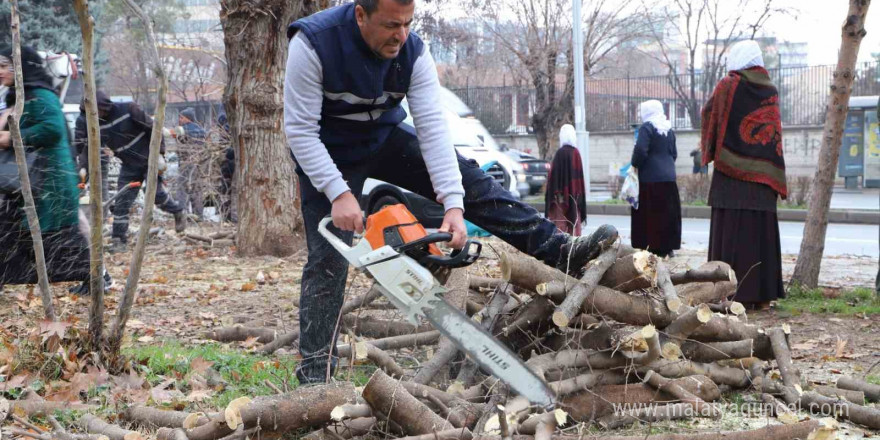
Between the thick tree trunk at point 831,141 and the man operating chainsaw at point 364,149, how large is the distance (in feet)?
12.2

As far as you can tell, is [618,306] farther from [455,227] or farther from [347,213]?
[347,213]

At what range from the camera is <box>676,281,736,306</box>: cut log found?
439 cm

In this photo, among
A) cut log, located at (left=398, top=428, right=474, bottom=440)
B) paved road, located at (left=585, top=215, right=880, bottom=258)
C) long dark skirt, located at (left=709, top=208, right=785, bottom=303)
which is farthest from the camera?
paved road, located at (left=585, top=215, right=880, bottom=258)

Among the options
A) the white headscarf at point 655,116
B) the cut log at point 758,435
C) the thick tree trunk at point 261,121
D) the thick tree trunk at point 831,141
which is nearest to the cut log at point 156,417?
the cut log at point 758,435

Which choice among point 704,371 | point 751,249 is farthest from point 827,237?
point 704,371

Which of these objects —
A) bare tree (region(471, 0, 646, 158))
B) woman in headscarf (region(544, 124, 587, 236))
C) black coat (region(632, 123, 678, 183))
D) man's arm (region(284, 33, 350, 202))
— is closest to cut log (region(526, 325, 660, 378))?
man's arm (region(284, 33, 350, 202))

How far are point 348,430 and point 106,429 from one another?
0.87 meters

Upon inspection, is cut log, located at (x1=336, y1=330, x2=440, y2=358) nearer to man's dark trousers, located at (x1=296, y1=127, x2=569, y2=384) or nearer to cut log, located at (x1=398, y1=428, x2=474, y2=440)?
man's dark trousers, located at (x1=296, y1=127, x2=569, y2=384)

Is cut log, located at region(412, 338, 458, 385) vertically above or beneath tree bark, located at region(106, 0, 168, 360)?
beneath

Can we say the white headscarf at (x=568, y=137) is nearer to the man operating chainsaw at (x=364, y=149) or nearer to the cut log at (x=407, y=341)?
the cut log at (x=407, y=341)

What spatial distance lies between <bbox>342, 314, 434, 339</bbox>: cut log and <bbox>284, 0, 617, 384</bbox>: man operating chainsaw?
2.63 feet

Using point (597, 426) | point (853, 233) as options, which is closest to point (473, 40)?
point (853, 233)

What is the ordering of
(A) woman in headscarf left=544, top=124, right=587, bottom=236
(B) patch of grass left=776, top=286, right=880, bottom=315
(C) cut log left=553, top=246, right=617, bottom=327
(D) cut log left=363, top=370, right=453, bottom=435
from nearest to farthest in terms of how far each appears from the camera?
(D) cut log left=363, top=370, right=453, bottom=435 → (C) cut log left=553, top=246, right=617, bottom=327 → (B) patch of grass left=776, top=286, right=880, bottom=315 → (A) woman in headscarf left=544, top=124, right=587, bottom=236

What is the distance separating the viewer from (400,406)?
9.62 ft
